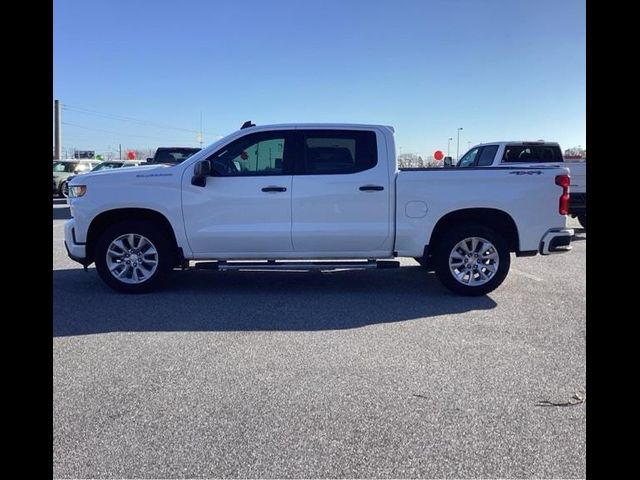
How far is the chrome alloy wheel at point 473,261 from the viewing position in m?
6.95

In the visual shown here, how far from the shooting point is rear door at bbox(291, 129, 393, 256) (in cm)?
691

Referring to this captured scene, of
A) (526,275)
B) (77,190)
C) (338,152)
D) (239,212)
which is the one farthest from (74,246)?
(526,275)

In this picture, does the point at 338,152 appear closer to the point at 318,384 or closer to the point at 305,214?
the point at 305,214

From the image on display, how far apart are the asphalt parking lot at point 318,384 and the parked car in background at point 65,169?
20.4 m

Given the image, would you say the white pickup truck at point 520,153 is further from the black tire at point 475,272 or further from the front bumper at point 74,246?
the front bumper at point 74,246

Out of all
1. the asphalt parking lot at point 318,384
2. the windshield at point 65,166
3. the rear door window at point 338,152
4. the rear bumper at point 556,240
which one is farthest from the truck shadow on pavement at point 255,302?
the windshield at point 65,166

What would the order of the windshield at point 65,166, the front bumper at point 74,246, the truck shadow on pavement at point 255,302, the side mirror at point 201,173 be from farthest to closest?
the windshield at point 65,166 < the front bumper at point 74,246 < the side mirror at point 201,173 < the truck shadow on pavement at point 255,302

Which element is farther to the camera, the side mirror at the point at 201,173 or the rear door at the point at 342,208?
the rear door at the point at 342,208

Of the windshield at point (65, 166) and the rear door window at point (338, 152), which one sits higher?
the windshield at point (65, 166)

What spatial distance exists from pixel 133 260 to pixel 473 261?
4207mm

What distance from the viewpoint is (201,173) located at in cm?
673

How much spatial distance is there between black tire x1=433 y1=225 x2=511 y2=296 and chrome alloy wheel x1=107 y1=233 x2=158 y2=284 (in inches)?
139
